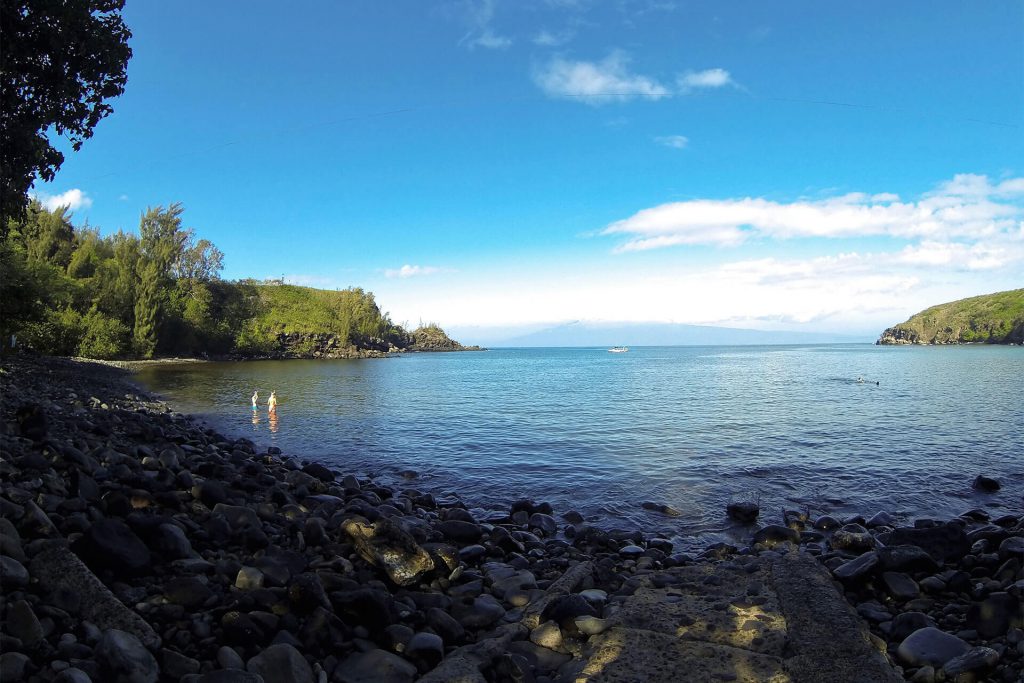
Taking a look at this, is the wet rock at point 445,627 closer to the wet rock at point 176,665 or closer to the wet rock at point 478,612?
the wet rock at point 478,612

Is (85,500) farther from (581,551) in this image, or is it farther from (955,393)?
(955,393)

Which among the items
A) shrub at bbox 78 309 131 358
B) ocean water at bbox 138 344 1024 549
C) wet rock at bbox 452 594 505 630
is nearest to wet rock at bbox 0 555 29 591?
wet rock at bbox 452 594 505 630

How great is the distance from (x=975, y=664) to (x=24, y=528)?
11.3 metres

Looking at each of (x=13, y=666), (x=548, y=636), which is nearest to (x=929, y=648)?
(x=548, y=636)

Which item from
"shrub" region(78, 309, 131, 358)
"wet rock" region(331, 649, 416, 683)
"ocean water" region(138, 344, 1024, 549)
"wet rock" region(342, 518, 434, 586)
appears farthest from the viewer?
"shrub" region(78, 309, 131, 358)

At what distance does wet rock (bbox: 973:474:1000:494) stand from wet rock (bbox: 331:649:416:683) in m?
19.6

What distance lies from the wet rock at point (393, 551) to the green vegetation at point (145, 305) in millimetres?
34132

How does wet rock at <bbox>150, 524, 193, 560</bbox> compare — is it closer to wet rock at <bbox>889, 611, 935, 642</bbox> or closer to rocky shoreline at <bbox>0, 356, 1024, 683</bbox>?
rocky shoreline at <bbox>0, 356, 1024, 683</bbox>

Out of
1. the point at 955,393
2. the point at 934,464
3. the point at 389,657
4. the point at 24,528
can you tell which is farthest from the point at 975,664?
the point at 955,393

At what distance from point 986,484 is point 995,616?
13.4 meters

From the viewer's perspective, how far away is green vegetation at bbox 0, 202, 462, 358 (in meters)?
43.9

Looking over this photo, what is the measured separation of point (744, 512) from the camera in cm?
1445

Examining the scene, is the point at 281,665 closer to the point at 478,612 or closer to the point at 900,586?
the point at 478,612

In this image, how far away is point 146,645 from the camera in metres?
5.30
